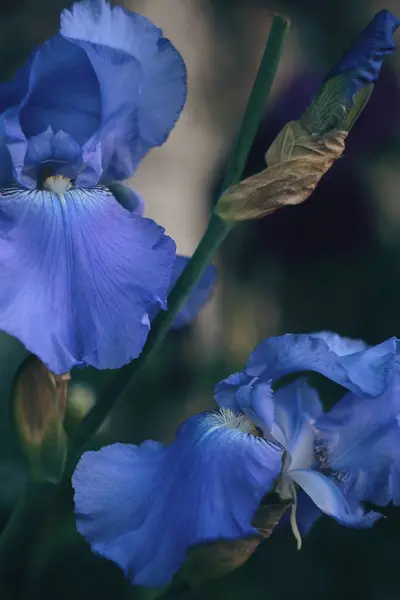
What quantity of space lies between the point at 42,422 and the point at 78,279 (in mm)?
128

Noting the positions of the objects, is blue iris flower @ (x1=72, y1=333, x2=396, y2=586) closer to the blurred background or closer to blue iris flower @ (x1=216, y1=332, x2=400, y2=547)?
blue iris flower @ (x1=216, y1=332, x2=400, y2=547)

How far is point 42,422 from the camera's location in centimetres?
55

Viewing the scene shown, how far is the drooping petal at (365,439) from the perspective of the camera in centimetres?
51

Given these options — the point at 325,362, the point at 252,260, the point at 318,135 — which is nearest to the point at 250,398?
the point at 325,362

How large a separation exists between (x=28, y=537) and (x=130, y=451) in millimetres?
117

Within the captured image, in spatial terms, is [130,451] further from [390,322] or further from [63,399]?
[390,322]

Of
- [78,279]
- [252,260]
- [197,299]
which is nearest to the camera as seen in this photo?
[78,279]

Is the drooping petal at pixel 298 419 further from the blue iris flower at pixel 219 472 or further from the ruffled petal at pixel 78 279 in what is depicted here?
the ruffled petal at pixel 78 279

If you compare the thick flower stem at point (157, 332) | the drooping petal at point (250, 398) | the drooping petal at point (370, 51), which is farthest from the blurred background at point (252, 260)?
the drooping petal at point (370, 51)

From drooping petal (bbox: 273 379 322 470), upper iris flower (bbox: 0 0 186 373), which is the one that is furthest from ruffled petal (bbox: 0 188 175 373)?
drooping petal (bbox: 273 379 322 470)

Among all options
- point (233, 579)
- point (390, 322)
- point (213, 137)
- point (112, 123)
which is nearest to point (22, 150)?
point (112, 123)

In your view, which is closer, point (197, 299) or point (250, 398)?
point (250, 398)

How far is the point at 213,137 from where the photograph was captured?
5.01 ft

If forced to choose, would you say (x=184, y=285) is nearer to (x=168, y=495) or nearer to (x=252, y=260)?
(x=168, y=495)
